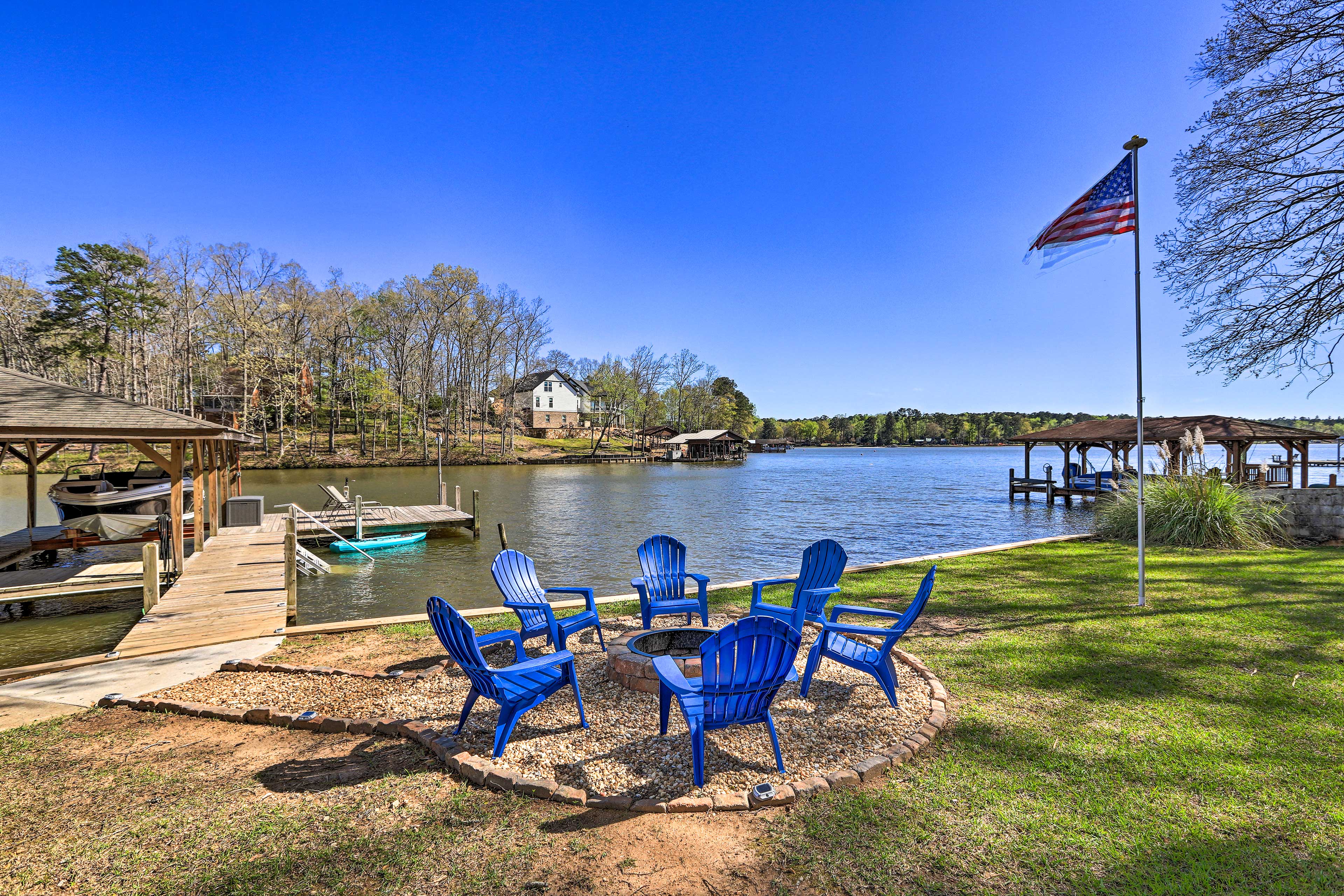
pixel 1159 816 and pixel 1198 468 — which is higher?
pixel 1198 468

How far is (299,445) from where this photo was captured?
5031cm

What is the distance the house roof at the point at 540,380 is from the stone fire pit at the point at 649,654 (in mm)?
69635

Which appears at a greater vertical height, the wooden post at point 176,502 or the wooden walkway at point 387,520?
the wooden post at point 176,502

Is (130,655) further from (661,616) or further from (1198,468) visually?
(1198,468)

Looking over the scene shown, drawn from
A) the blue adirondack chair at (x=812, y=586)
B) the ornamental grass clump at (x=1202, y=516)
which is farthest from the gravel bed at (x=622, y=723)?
the ornamental grass clump at (x=1202, y=516)

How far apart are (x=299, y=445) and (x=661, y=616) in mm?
52618

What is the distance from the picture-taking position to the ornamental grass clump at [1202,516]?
10.8 meters

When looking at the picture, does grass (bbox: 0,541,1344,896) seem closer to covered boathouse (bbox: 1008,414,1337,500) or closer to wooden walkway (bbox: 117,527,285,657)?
wooden walkway (bbox: 117,527,285,657)

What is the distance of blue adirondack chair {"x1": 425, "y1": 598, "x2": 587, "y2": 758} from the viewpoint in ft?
11.8

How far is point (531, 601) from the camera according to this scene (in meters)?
5.54

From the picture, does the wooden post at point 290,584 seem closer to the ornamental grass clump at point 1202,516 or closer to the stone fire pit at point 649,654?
→ the stone fire pit at point 649,654

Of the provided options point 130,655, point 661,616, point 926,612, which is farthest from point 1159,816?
point 130,655

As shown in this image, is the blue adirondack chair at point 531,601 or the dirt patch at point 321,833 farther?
the blue adirondack chair at point 531,601

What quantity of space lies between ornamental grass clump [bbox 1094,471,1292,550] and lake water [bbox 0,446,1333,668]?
4.86 m
